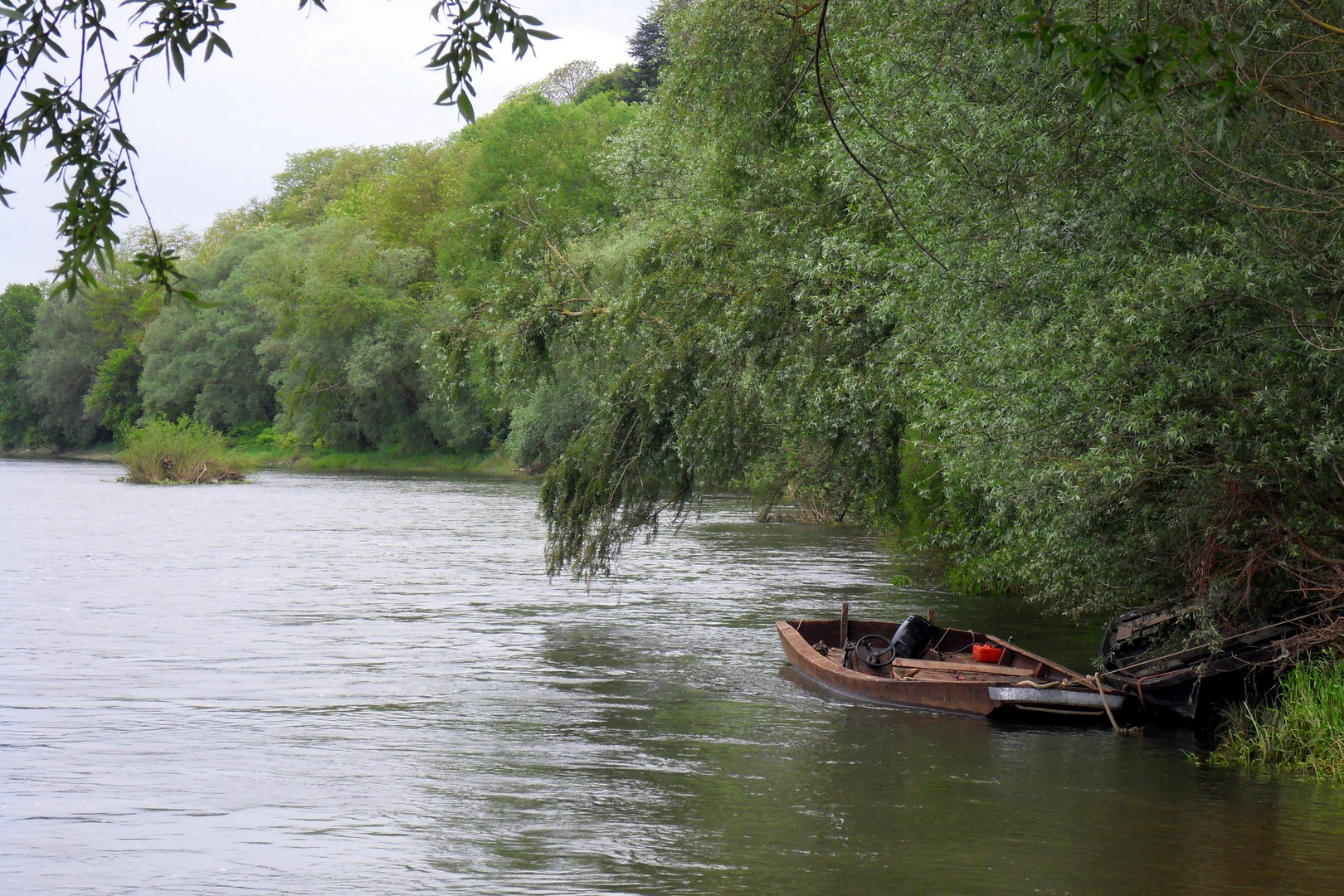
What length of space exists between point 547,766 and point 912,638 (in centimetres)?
561

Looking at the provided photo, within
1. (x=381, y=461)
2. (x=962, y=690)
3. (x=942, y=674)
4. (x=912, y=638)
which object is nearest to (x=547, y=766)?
(x=962, y=690)

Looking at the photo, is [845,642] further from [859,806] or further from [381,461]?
[381,461]

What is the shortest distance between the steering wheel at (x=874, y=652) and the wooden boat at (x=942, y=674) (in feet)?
0.07

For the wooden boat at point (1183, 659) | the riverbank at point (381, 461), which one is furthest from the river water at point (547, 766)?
the riverbank at point (381, 461)

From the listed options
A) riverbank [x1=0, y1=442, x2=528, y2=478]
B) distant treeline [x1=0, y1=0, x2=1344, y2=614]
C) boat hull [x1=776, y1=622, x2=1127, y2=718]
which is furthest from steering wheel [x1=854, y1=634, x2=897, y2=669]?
riverbank [x1=0, y1=442, x2=528, y2=478]

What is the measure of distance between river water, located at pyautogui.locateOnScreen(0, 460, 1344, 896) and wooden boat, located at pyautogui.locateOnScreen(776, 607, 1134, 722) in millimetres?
300

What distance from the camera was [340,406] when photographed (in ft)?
215

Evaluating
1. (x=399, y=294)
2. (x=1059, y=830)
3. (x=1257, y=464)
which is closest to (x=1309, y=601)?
(x=1257, y=464)

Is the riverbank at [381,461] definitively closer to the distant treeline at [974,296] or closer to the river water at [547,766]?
the distant treeline at [974,296]

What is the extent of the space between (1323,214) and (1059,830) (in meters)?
5.07

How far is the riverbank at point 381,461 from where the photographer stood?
62.8 meters

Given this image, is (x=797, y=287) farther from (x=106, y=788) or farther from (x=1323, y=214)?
(x=106, y=788)

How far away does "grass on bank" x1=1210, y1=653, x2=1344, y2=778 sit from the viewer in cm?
1097

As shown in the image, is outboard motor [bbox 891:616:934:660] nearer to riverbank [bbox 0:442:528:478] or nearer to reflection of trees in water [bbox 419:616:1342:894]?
reflection of trees in water [bbox 419:616:1342:894]
